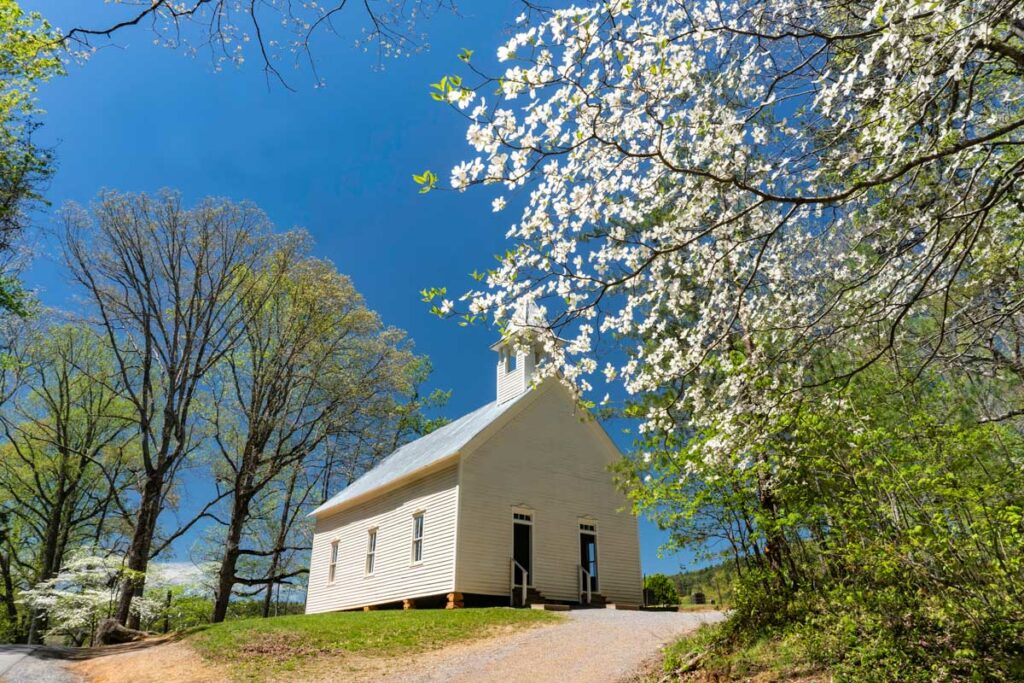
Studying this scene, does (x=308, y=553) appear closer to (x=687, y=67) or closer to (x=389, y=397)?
(x=389, y=397)

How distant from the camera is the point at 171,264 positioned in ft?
67.4

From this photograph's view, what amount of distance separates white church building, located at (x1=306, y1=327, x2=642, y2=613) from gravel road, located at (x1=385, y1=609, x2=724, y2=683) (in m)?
5.30

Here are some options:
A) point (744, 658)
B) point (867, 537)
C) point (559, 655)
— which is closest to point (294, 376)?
point (559, 655)

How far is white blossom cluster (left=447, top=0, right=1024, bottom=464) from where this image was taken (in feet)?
15.1

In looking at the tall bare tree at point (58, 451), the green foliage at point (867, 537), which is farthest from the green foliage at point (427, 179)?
the tall bare tree at point (58, 451)

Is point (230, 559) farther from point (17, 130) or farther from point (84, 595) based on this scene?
point (17, 130)

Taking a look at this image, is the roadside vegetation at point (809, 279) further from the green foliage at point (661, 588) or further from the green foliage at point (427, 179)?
the green foliage at point (661, 588)

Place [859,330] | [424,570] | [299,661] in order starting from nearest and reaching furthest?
[859,330]
[299,661]
[424,570]

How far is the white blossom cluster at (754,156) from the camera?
15.1 feet

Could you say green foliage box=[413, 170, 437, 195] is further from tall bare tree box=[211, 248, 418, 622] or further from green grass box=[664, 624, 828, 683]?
tall bare tree box=[211, 248, 418, 622]

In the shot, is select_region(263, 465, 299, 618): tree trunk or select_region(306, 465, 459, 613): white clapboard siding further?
select_region(263, 465, 299, 618): tree trunk

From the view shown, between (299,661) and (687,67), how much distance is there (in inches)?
456

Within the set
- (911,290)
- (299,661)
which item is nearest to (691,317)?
(911,290)

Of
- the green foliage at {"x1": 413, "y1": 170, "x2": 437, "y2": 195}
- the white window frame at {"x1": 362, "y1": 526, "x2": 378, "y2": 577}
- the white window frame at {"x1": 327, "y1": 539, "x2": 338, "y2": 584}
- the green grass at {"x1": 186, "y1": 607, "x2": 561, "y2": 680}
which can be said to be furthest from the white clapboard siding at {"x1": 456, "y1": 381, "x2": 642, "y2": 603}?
the green foliage at {"x1": 413, "y1": 170, "x2": 437, "y2": 195}
